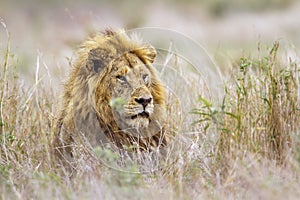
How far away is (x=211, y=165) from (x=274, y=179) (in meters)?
0.59

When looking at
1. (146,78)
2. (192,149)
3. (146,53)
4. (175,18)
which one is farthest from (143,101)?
(175,18)

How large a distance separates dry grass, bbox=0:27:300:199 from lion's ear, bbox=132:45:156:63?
0.45 meters

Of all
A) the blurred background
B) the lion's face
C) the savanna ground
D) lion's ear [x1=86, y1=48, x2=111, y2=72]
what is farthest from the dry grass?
the blurred background

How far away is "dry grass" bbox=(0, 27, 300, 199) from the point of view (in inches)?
146

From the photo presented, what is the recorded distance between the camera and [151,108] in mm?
4059

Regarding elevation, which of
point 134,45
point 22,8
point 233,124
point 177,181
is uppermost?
point 22,8

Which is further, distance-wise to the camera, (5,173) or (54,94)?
(54,94)

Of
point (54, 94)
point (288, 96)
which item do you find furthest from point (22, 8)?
point (288, 96)

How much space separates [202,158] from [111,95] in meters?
0.71

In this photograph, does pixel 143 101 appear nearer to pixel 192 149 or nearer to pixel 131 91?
pixel 131 91

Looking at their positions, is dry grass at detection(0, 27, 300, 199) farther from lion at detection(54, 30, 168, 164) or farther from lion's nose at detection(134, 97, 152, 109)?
lion's nose at detection(134, 97, 152, 109)

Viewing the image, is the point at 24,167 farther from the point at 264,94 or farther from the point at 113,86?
the point at 264,94

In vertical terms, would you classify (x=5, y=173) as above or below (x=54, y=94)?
below

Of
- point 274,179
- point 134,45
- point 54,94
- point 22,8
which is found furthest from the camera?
point 22,8
